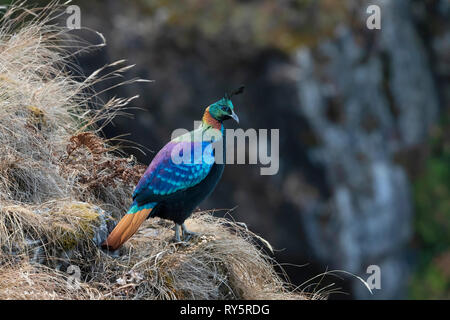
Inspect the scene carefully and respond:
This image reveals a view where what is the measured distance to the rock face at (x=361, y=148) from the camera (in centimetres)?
884

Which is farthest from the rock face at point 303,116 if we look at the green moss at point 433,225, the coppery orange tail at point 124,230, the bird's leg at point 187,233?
the coppery orange tail at point 124,230

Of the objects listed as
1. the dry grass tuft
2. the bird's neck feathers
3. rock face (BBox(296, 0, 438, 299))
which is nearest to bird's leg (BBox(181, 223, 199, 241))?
the dry grass tuft

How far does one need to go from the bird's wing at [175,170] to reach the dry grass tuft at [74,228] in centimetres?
38

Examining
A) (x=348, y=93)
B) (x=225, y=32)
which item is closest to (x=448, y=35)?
(x=348, y=93)

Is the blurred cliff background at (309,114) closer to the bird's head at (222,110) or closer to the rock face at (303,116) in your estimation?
the rock face at (303,116)

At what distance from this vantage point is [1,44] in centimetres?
450

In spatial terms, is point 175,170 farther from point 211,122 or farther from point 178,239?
point 178,239

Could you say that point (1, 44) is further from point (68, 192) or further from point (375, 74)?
point (375, 74)

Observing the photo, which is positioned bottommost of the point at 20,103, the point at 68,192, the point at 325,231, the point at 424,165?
the point at 325,231

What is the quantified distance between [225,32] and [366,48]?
7.52 ft

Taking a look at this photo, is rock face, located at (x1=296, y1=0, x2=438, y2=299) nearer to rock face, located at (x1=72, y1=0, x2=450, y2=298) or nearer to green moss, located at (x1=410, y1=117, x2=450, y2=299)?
rock face, located at (x1=72, y1=0, x2=450, y2=298)

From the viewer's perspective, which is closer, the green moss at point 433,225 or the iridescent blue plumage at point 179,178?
the iridescent blue plumage at point 179,178

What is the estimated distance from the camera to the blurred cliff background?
8.84m

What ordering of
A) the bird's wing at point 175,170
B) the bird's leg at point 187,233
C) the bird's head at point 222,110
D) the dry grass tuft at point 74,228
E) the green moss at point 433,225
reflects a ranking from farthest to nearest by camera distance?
1. the green moss at point 433,225
2. the bird's leg at point 187,233
3. the bird's head at point 222,110
4. the bird's wing at point 175,170
5. the dry grass tuft at point 74,228
